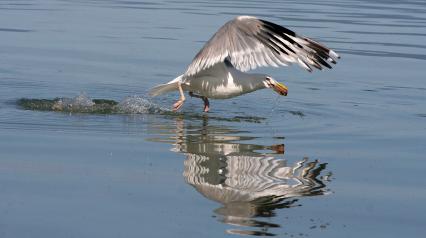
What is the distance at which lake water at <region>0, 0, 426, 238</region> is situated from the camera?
6172mm

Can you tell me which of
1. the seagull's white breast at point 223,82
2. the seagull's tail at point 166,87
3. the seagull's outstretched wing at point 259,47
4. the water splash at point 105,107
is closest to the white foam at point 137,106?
the water splash at point 105,107

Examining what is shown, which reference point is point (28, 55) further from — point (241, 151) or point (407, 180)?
point (407, 180)

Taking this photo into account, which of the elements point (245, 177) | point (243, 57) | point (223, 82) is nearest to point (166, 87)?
point (223, 82)

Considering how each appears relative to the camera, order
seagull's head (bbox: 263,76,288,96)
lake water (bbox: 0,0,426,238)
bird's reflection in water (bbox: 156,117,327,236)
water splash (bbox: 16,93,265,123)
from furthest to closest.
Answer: seagull's head (bbox: 263,76,288,96), water splash (bbox: 16,93,265,123), bird's reflection in water (bbox: 156,117,327,236), lake water (bbox: 0,0,426,238)

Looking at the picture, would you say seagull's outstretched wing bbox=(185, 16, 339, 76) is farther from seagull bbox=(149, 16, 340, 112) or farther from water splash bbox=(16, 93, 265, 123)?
water splash bbox=(16, 93, 265, 123)

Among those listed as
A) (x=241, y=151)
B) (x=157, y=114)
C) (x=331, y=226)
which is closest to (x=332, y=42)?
(x=157, y=114)

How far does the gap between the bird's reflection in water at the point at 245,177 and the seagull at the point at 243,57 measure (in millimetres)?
1055

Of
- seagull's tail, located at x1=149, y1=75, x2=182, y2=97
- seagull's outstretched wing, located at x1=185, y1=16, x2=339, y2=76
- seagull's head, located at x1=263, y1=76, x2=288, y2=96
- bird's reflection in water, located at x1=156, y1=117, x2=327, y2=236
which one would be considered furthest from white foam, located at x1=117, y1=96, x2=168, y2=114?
bird's reflection in water, located at x1=156, y1=117, x2=327, y2=236

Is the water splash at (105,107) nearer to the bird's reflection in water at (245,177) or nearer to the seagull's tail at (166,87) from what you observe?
the seagull's tail at (166,87)

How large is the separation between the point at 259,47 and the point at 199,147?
5.86 feet

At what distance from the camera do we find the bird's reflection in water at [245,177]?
6324 mm

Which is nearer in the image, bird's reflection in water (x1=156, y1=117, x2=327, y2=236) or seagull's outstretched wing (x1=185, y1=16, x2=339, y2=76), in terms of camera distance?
bird's reflection in water (x1=156, y1=117, x2=327, y2=236)

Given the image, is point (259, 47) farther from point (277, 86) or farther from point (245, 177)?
point (245, 177)

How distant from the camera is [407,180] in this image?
7.48 meters
